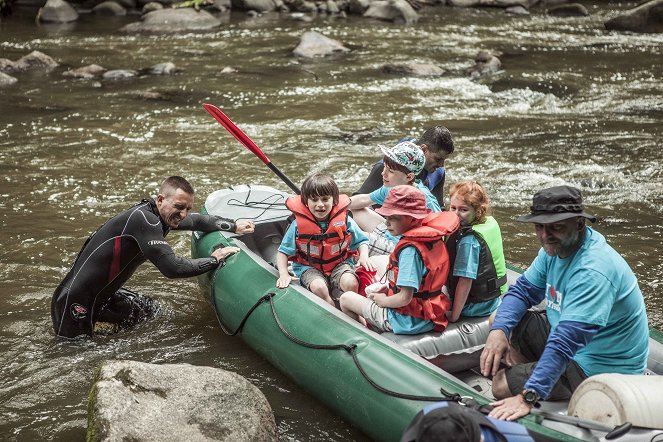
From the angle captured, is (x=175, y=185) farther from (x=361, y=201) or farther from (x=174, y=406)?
(x=174, y=406)

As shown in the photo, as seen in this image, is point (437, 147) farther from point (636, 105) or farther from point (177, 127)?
point (636, 105)

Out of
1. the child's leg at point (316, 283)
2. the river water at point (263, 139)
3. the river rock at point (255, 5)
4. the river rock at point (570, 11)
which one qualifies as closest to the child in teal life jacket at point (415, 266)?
the child's leg at point (316, 283)

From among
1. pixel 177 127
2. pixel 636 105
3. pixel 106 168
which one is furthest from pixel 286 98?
pixel 636 105

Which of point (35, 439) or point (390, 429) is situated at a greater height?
point (390, 429)

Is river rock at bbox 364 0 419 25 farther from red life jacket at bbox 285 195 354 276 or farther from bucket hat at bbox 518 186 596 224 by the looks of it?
bucket hat at bbox 518 186 596 224

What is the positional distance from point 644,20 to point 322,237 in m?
13.2

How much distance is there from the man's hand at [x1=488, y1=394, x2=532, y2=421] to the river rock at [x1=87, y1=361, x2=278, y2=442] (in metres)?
1.23

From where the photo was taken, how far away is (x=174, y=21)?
1614 centimetres

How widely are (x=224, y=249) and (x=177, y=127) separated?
512 cm

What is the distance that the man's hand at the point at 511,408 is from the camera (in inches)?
127

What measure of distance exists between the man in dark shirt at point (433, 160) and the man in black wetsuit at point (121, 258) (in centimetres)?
113

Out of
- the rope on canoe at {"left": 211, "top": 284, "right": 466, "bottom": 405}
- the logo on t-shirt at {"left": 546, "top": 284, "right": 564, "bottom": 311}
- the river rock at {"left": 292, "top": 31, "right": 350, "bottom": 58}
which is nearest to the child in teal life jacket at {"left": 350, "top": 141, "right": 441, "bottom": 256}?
the rope on canoe at {"left": 211, "top": 284, "right": 466, "bottom": 405}

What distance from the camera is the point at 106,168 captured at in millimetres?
8594

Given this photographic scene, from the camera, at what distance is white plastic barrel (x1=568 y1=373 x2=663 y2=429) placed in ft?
10.1
